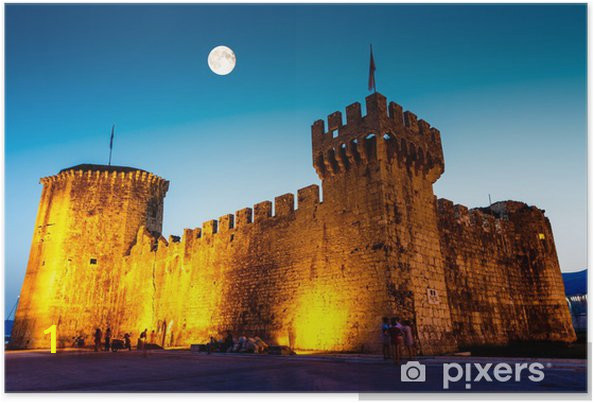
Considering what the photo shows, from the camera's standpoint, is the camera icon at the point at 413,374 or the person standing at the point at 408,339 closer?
the camera icon at the point at 413,374

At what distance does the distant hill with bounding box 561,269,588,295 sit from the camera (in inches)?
877

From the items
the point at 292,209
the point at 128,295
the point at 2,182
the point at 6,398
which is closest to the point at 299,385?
the point at 6,398

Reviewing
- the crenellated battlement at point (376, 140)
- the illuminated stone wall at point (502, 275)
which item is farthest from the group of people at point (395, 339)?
the crenellated battlement at point (376, 140)

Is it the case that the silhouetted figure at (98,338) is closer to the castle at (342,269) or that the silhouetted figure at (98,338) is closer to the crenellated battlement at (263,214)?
the castle at (342,269)

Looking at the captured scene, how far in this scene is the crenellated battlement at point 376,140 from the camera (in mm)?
11961

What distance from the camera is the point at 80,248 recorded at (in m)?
20.9

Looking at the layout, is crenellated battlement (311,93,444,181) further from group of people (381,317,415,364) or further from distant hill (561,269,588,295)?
distant hill (561,269,588,295)

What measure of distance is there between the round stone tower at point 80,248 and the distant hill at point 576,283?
71.3 ft

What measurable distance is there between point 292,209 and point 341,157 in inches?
103

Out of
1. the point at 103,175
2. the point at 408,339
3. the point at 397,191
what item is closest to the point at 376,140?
the point at 397,191

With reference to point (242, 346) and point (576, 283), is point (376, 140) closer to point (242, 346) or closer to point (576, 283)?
point (242, 346)

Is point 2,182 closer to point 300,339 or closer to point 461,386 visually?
point 461,386

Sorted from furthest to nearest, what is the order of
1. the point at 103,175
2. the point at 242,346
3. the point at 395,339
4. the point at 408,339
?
the point at 103,175 → the point at 242,346 → the point at 408,339 → the point at 395,339

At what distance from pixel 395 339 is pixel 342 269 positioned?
12.1 feet
